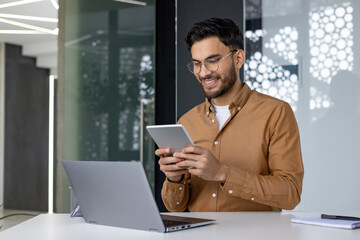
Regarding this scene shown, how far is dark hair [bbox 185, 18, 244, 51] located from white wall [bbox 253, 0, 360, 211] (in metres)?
1.73

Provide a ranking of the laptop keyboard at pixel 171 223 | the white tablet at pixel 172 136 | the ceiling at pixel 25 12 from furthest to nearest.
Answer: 1. the ceiling at pixel 25 12
2. the white tablet at pixel 172 136
3. the laptop keyboard at pixel 171 223

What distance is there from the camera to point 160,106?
4750 mm

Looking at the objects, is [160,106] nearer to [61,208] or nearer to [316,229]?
[61,208]

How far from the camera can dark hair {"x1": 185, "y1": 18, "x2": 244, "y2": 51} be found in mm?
2389

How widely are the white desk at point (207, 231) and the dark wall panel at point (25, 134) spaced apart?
5508 mm

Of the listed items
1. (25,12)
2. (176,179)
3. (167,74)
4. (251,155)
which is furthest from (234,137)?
(167,74)

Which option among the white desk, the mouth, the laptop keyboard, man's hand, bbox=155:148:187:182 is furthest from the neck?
the laptop keyboard

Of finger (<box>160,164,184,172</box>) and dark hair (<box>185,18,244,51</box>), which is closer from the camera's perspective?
finger (<box>160,164,184,172</box>)

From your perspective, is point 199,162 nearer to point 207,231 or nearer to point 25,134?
point 207,231

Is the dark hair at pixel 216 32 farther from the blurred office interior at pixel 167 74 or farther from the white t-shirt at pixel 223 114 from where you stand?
the blurred office interior at pixel 167 74

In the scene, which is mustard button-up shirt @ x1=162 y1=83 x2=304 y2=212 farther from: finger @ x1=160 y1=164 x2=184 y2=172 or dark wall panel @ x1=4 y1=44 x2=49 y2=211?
dark wall panel @ x1=4 y1=44 x2=49 y2=211

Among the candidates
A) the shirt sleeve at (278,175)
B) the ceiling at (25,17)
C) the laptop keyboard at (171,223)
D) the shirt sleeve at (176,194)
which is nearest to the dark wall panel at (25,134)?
the ceiling at (25,17)

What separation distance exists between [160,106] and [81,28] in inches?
45.6

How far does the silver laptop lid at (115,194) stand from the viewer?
160cm
